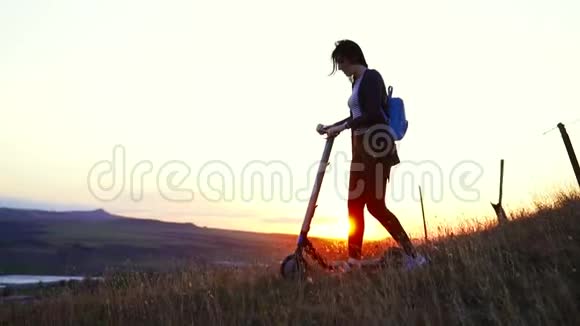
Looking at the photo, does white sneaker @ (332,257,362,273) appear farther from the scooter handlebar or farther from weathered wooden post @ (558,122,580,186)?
weathered wooden post @ (558,122,580,186)

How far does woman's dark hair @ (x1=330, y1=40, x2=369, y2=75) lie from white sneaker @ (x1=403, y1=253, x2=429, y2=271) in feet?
6.17

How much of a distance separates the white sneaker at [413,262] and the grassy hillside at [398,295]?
0.49 ft

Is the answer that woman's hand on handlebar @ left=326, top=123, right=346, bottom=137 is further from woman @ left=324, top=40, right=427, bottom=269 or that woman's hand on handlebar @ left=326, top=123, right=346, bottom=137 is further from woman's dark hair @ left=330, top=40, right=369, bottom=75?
woman's dark hair @ left=330, top=40, right=369, bottom=75

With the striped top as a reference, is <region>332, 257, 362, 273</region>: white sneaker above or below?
below

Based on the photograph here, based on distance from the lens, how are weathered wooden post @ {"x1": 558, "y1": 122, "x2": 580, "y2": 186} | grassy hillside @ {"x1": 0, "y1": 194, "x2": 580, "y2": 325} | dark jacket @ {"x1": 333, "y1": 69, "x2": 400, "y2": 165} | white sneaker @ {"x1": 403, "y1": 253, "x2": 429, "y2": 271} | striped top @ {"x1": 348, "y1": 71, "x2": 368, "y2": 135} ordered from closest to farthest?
grassy hillside @ {"x1": 0, "y1": 194, "x2": 580, "y2": 325} → white sneaker @ {"x1": 403, "y1": 253, "x2": 429, "y2": 271} → dark jacket @ {"x1": 333, "y1": 69, "x2": 400, "y2": 165} → striped top @ {"x1": 348, "y1": 71, "x2": 368, "y2": 135} → weathered wooden post @ {"x1": 558, "y1": 122, "x2": 580, "y2": 186}

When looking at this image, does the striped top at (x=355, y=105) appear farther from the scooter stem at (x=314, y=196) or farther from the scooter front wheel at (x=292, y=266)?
the scooter front wheel at (x=292, y=266)

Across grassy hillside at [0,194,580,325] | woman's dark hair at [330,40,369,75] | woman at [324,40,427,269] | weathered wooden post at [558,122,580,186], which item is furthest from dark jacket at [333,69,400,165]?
weathered wooden post at [558,122,580,186]

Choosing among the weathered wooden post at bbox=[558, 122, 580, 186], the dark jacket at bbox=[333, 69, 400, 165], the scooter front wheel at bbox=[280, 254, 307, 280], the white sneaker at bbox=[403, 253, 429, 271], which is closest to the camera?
the white sneaker at bbox=[403, 253, 429, 271]

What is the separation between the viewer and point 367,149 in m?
6.54

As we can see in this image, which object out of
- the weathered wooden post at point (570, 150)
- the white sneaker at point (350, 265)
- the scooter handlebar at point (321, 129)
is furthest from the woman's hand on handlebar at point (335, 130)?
the weathered wooden post at point (570, 150)

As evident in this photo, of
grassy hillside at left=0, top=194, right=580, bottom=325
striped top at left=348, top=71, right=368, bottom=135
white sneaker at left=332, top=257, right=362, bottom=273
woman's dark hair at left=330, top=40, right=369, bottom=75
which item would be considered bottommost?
grassy hillside at left=0, top=194, right=580, bottom=325

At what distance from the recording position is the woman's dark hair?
6598 millimetres

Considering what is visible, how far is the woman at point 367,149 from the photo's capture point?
21.3ft

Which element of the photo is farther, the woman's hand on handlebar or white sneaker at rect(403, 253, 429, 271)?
the woman's hand on handlebar
